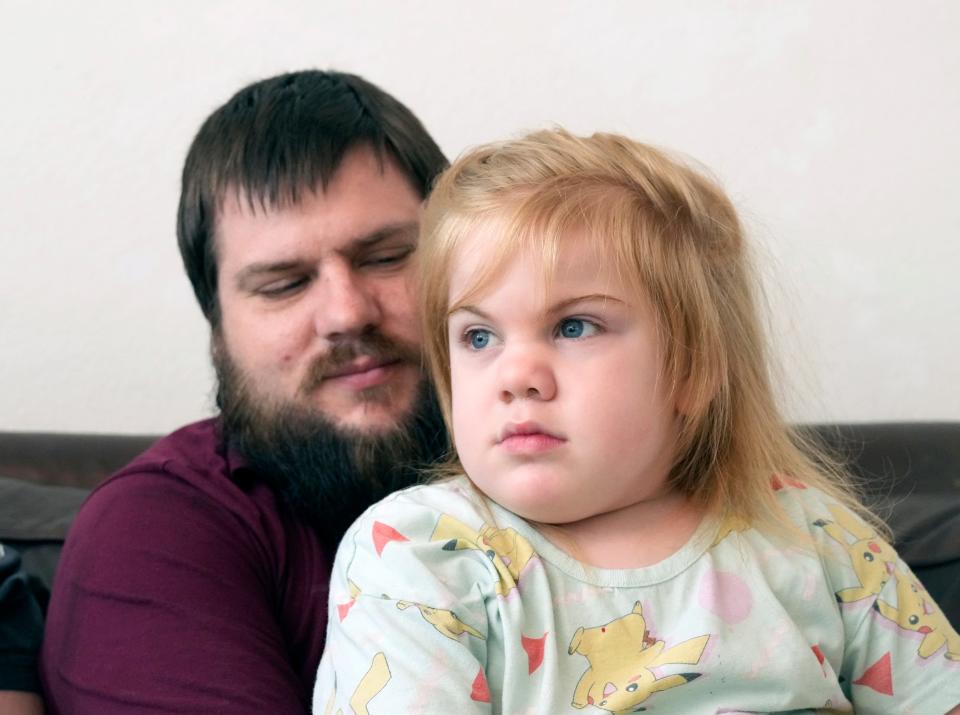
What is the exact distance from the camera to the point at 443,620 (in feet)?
3.95

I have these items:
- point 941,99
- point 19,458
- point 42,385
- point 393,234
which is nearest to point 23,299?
point 42,385

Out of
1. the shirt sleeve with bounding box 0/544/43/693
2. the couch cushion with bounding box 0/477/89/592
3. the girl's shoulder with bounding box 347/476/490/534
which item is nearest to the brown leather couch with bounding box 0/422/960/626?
the couch cushion with bounding box 0/477/89/592

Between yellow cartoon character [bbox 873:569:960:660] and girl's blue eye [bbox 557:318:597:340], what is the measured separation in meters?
0.43

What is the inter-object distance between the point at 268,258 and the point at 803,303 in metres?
1.08

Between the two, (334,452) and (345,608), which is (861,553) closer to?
(345,608)

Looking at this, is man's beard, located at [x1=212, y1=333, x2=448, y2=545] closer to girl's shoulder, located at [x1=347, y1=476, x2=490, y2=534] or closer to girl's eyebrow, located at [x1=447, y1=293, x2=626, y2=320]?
girl's shoulder, located at [x1=347, y1=476, x2=490, y2=534]

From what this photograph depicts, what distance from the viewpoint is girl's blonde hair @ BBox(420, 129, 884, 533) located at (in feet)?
4.18

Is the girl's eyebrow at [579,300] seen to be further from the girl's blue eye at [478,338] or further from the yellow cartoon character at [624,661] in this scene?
the yellow cartoon character at [624,661]

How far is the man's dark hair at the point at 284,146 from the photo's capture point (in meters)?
1.69

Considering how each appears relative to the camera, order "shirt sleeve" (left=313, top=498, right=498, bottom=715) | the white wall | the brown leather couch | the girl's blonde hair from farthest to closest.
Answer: the white wall < the brown leather couch < the girl's blonde hair < "shirt sleeve" (left=313, top=498, right=498, bottom=715)

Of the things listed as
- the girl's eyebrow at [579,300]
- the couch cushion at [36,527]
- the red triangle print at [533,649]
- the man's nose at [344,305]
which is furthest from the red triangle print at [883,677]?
the couch cushion at [36,527]

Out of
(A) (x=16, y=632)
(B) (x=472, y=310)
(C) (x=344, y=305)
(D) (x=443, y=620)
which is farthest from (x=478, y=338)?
(A) (x=16, y=632)

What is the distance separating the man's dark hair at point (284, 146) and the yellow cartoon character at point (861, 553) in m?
0.72

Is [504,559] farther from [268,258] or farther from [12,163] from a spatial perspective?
[12,163]
